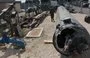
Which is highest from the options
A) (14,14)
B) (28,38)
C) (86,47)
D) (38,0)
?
(86,47)

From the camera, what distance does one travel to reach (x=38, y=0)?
49156 millimetres

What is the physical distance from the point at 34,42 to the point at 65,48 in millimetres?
4861

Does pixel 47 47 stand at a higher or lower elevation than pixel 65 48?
lower

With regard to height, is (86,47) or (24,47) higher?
(86,47)

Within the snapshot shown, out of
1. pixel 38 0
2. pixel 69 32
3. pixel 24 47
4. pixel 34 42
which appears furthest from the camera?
pixel 38 0

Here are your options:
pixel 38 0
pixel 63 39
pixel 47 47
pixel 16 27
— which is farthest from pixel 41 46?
pixel 38 0

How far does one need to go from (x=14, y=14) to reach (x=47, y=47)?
117 inches

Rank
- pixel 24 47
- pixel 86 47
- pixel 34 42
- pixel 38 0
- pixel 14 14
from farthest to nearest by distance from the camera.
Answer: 1. pixel 38 0
2. pixel 14 14
3. pixel 34 42
4. pixel 24 47
5. pixel 86 47

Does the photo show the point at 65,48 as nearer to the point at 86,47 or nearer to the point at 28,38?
the point at 86,47

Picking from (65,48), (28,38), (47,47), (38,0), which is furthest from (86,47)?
(38,0)

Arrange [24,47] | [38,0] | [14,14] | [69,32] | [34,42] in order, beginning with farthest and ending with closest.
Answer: [38,0]
[14,14]
[34,42]
[24,47]
[69,32]

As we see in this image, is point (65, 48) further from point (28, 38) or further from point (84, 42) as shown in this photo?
point (28, 38)

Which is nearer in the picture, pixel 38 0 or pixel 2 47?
pixel 2 47

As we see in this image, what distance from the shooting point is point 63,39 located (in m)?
4.84
